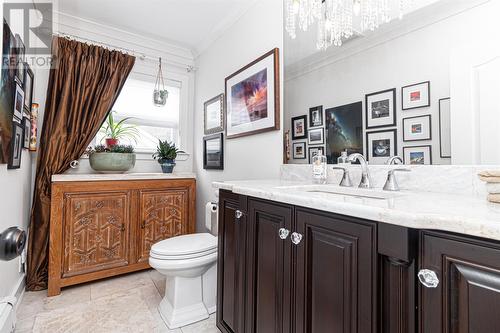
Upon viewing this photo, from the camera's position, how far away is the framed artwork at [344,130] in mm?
1415

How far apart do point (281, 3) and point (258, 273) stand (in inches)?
71.0

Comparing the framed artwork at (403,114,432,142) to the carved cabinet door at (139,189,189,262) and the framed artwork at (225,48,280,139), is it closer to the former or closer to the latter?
the framed artwork at (225,48,280,139)

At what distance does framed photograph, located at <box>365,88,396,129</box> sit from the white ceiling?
1413 mm

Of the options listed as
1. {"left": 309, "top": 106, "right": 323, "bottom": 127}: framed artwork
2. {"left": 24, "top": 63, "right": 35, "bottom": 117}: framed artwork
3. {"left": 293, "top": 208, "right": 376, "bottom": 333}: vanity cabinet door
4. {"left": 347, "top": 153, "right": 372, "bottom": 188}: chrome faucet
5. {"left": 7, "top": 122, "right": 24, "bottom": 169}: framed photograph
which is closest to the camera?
{"left": 293, "top": 208, "right": 376, "bottom": 333}: vanity cabinet door

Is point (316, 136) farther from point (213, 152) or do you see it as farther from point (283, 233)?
point (213, 152)

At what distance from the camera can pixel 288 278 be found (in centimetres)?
99

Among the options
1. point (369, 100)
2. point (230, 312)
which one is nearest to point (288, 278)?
point (230, 312)

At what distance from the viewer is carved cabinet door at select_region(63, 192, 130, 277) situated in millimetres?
2064

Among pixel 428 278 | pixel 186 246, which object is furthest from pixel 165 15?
pixel 428 278

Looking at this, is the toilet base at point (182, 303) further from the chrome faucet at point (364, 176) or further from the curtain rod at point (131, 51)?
the curtain rod at point (131, 51)

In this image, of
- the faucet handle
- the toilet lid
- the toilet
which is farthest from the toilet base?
the faucet handle

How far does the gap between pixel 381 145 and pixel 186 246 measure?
1.39 meters

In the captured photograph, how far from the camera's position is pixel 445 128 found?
3.55 feet

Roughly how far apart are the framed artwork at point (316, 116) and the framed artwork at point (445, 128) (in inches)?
26.0
